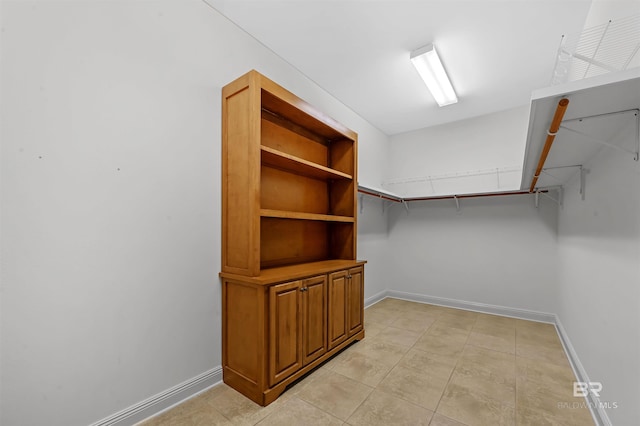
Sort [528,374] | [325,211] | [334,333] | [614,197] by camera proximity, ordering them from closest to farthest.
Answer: [614,197] → [528,374] → [334,333] → [325,211]

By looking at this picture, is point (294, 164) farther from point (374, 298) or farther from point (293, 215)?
point (374, 298)

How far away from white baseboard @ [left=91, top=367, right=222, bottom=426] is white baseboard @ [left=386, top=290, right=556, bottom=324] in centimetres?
322

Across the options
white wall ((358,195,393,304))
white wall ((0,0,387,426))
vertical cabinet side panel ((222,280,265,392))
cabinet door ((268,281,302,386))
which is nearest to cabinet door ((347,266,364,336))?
cabinet door ((268,281,302,386))

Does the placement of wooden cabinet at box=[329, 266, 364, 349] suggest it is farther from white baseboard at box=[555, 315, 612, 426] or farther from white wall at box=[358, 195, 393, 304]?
white baseboard at box=[555, 315, 612, 426]

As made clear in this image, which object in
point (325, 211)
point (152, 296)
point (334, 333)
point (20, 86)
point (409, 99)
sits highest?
point (409, 99)

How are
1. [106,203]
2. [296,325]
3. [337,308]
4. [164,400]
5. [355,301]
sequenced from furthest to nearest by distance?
[355,301] < [337,308] < [296,325] < [164,400] < [106,203]

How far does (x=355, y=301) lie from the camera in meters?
2.74

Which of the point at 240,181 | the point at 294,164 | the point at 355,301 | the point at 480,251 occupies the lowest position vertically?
the point at 355,301

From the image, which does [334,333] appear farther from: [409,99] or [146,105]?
[409,99]

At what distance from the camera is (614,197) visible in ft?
5.05

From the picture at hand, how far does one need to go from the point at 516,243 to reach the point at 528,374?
1.97 meters

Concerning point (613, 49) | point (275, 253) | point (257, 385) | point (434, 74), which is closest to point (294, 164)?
point (275, 253)

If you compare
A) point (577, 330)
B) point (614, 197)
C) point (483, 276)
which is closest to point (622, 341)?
point (614, 197)

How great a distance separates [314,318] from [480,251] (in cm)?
293
